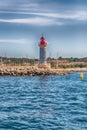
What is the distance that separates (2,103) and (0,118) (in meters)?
7.28

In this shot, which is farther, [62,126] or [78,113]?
[78,113]

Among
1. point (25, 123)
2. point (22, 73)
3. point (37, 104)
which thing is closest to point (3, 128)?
point (25, 123)

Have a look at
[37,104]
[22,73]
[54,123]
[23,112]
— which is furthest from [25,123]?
[22,73]

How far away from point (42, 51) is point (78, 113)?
265ft

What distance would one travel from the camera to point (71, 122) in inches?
916

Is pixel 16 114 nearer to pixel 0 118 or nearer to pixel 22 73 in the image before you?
pixel 0 118

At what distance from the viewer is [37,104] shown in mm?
31250

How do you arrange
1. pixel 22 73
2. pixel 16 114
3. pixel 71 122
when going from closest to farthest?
pixel 71 122
pixel 16 114
pixel 22 73

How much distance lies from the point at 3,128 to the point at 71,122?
403 cm

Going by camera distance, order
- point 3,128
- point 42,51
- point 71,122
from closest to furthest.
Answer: point 3,128 < point 71,122 < point 42,51

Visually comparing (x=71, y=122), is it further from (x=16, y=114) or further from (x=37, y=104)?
(x=37, y=104)

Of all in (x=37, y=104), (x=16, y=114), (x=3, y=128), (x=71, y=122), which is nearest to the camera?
(x=3, y=128)

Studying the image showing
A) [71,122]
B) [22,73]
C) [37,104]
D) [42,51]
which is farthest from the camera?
[42,51]

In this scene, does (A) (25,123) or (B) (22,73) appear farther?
(B) (22,73)
